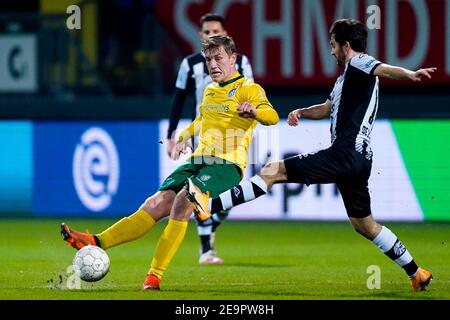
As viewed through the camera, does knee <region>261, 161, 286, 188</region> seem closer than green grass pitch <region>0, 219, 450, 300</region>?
Yes

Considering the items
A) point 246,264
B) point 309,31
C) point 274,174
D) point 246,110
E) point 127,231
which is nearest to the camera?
point 246,110

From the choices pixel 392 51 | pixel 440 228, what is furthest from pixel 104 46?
pixel 440 228

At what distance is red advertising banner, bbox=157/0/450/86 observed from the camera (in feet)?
53.5

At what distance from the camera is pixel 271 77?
54.9 ft

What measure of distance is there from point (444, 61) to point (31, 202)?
5673 mm

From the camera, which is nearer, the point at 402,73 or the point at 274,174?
the point at 402,73

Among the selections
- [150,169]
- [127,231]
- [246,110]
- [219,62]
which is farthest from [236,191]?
[150,169]

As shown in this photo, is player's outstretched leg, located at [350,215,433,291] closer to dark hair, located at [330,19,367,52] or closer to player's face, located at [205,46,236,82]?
dark hair, located at [330,19,367,52]

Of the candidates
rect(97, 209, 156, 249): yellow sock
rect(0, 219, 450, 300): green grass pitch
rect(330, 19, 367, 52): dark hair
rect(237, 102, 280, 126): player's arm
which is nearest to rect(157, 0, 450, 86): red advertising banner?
rect(0, 219, 450, 300): green grass pitch

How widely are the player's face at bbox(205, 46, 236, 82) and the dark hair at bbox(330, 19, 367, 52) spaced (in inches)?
31.6

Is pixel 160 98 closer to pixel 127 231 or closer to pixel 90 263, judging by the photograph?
pixel 127 231

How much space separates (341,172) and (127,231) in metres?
1.51

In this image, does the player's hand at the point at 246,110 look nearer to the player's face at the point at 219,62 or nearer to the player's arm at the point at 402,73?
the player's face at the point at 219,62

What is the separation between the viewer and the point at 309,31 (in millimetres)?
16578
